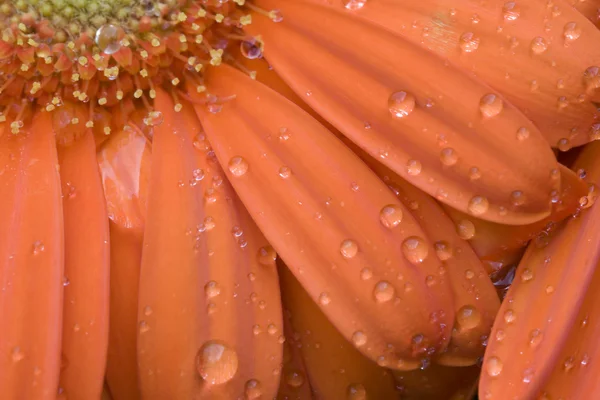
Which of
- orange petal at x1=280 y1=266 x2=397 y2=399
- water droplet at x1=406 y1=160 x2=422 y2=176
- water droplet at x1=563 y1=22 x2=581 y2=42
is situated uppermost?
water droplet at x1=563 y1=22 x2=581 y2=42

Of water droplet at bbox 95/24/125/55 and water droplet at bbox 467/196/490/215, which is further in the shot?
water droplet at bbox 95/24/125/55

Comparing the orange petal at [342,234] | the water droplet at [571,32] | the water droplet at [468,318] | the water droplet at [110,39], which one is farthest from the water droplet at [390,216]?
the water droplet at [110,39]

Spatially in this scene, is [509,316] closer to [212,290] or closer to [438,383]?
[438,383]

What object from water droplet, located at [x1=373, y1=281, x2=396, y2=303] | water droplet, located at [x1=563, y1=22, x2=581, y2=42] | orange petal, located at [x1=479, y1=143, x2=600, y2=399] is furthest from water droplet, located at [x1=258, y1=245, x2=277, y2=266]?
water droplet, located at [x1=563, y1=22, x2=581, y2=42]

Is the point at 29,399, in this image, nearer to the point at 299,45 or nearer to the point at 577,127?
the point at 299,45

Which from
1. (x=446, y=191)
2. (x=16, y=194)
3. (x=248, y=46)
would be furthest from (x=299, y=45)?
(x=16, y=194)

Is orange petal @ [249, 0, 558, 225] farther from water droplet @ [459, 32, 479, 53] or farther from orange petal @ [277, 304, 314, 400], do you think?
orange petal @ [277, 304, 314, 400]
